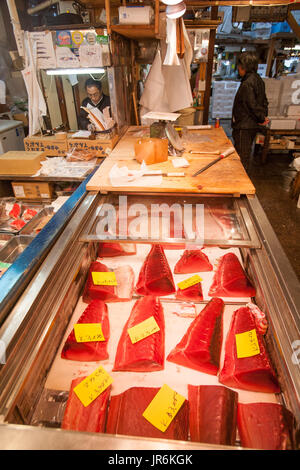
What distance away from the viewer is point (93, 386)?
136cm

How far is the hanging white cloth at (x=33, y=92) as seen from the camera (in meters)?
3.61

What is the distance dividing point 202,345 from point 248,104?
227 inches

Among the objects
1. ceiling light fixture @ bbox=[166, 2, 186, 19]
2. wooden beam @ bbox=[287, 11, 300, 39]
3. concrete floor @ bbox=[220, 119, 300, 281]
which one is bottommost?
concrete floor @ bbox=[220, 119, 300, 281]

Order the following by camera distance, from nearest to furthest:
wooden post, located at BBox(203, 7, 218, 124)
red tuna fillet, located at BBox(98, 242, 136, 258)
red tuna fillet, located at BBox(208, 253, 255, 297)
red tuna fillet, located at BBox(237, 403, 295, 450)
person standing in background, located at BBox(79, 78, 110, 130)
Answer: red tuna fillet, located at BBox(237, 403, 295, 450) < red tuna fillet, located at BBox(208, 253, 255, 297) < red tuna fillet, located at BBox(98, 242, 136, 258) < person standing in background, located at BBox(79, 78, 110, 130) < wooden post, located at BBox(203, 7, 218, 124)

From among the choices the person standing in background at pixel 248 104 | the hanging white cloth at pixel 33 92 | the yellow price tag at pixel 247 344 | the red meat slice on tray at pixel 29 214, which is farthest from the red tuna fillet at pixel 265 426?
the person standing in background at pixel 248 104

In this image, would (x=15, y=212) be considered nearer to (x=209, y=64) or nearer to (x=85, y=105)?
(x=85, y=105)

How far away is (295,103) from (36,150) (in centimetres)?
699

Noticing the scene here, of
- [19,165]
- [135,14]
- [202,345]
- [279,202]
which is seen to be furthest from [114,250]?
[279,202]

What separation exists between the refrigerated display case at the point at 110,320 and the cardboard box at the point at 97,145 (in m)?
1.49

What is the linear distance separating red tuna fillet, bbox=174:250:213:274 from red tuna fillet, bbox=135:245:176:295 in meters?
0.11

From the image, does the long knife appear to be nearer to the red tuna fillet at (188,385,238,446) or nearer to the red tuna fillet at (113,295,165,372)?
the red tuna fillet at (113,295,165,372)

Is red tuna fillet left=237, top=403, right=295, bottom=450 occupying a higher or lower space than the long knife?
lower

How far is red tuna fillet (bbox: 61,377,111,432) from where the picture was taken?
4.00 ft

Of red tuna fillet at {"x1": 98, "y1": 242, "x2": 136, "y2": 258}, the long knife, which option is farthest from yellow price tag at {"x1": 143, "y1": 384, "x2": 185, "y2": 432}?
the long knife
